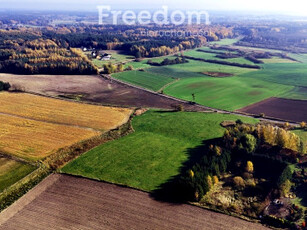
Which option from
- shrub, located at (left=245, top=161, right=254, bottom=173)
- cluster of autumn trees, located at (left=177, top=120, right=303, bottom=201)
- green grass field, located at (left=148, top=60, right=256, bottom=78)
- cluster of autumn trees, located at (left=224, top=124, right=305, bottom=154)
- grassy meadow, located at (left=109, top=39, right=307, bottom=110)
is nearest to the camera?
cluster of autumn trees, located at (left=177, top=120, right=303, bottom=201)

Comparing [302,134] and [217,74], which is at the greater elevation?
[217,74]

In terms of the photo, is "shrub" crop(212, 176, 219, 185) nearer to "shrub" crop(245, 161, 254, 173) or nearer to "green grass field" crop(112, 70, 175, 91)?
"shrub" crop(245, 161, 254, 173)

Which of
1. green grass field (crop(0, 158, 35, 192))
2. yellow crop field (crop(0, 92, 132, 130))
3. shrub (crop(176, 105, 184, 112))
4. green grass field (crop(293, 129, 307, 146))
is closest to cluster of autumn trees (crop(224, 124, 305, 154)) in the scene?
green grass field (crop(293, 129, 307, 146))

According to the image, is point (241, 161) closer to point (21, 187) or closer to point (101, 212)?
point (101, 212)

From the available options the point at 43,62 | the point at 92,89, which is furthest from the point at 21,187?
the point at 43,62

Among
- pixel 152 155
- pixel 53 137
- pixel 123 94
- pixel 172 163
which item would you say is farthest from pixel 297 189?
pixel 123 94

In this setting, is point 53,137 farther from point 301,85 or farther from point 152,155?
point 301,85

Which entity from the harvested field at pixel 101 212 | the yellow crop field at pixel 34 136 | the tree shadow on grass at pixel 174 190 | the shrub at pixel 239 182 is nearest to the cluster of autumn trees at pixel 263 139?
the tree shadow on grass at pixel 174 190
